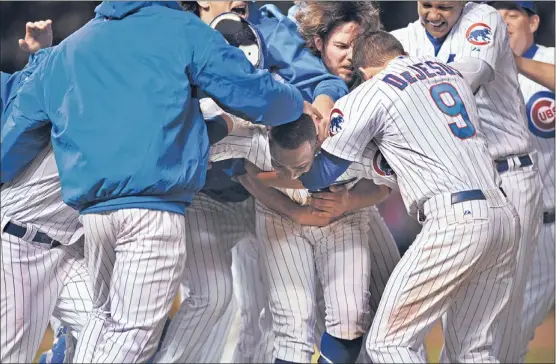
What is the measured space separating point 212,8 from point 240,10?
12cm

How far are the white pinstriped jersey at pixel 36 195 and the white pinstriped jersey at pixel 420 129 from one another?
100 centimetres

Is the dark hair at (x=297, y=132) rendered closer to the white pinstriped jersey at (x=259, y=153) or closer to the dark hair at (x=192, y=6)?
the white pinstriped jersey at (x=259, y=153)

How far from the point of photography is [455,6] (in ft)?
13.2

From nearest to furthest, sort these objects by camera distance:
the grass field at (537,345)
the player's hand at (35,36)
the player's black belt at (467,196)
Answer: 1. the player's black belt at (467,196)
2. the player's hand at (35,36)
3. the grass field at (537,345)

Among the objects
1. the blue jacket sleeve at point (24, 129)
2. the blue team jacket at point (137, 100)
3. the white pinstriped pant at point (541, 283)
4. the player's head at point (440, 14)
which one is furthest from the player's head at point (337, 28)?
the white pinstriped pant at point (541, 283)

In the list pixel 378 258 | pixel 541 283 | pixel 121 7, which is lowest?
pixel 541 283

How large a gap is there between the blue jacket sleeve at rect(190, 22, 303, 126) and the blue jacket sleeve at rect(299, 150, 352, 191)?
1.05 feet

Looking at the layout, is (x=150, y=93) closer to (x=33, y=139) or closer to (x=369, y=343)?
(x=33, y=139)

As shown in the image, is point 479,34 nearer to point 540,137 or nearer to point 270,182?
point 540,137

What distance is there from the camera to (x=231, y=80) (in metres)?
3.21

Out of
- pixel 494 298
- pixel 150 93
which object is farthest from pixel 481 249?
pixel 150 93

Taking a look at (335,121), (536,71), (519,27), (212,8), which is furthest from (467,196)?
(519,27)

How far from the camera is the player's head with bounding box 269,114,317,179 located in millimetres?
3627

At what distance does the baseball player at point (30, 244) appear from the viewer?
353cm
